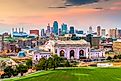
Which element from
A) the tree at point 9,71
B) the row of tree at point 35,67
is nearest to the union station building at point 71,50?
the row of tree at point 35,67

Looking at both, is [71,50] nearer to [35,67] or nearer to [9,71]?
[35,67]

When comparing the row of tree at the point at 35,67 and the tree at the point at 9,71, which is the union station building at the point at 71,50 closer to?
the row of tree at the point at 35,67

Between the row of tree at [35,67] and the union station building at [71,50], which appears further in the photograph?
the union station building at [71,50]

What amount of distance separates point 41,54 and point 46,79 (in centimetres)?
1828

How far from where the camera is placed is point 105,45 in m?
59.8

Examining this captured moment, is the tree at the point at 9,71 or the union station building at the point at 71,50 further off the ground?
the union station building at the point at 71,50

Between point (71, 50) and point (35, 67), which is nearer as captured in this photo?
point (35, 67)

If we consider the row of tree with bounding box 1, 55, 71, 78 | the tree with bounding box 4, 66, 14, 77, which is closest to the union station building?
the row of tree with bounding box 1, 55, 71, 78

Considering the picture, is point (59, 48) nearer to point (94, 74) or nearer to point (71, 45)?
point (71, 45)

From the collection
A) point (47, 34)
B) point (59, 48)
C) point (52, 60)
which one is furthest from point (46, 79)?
point (47, 34)

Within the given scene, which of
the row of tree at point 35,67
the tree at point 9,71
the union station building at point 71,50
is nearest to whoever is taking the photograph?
the tree at point 9,71

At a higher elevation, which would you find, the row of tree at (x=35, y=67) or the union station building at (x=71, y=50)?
the union station building at (x=71, y=50)

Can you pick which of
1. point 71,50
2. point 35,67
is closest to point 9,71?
point 35,67

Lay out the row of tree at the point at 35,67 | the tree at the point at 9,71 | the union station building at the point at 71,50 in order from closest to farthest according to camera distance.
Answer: the tree at the point at 9,71
the row of tree at the point at 35,67
the union station building at the point at 71,50
